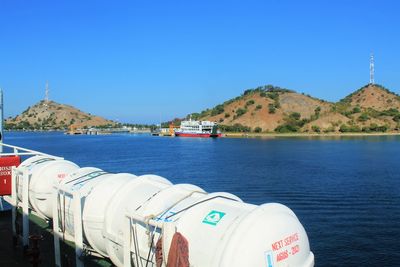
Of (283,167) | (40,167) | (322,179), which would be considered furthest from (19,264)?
(283,167)

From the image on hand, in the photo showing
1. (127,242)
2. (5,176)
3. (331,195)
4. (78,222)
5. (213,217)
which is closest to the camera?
(213,217)

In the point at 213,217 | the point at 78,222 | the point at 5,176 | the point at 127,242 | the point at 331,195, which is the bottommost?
the point at 331,195

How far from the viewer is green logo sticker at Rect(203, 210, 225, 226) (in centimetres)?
898

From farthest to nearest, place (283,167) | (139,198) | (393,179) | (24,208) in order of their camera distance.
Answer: (283,167) → (393,179) → (24,208) → (139,198)

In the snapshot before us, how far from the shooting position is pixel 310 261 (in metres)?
9.61

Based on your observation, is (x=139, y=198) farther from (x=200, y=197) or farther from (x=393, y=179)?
(x=393, y=179)

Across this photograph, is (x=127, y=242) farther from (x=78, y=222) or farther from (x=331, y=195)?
(x=331, y=195)

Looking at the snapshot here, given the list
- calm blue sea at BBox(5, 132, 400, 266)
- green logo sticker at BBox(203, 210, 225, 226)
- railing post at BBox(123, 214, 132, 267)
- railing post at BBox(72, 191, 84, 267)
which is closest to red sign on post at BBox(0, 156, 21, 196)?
railing post at BBox(72, 191, 84, 267)

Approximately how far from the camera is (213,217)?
9.10 m

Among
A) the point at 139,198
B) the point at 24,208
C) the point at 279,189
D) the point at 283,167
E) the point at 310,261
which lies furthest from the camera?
the point at 283,167

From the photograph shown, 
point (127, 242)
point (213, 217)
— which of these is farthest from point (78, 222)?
point (213, 217)

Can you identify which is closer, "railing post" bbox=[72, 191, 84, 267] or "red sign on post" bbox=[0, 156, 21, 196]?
"railing post" bbox=[72, 191, 84, 267]

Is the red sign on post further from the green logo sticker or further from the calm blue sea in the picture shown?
the calm blue sea

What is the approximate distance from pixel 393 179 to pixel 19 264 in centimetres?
4868
